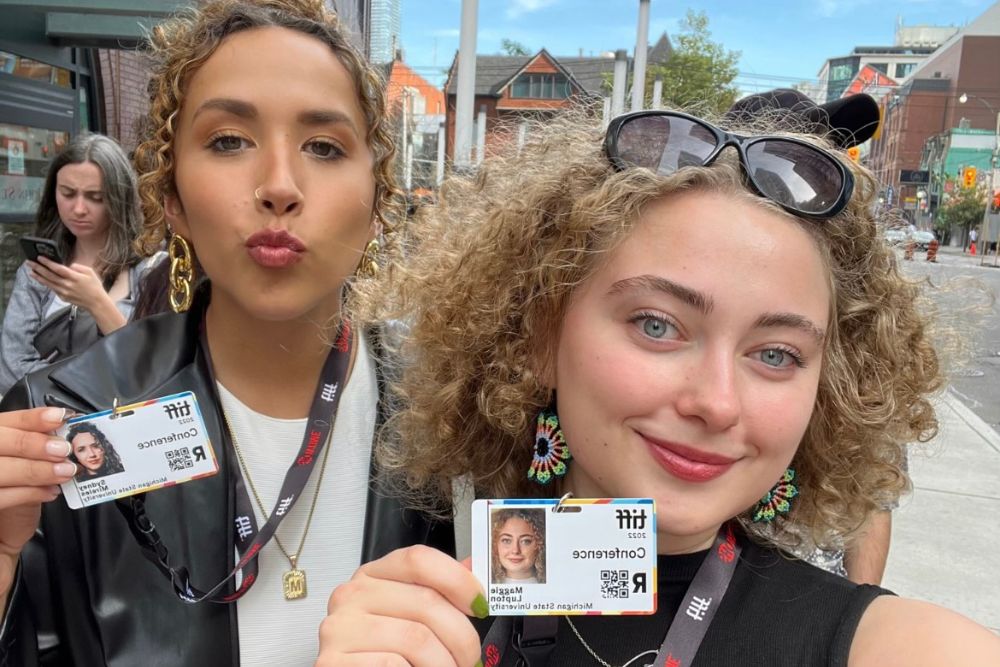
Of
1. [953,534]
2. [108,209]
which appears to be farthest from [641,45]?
[108,209]

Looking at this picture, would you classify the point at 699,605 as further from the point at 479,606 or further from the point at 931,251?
the point at 931,251

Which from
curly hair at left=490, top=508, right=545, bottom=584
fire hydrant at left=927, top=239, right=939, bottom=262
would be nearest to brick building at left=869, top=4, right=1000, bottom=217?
fire hydrant at left=927, top=239, right=939, bottom=262

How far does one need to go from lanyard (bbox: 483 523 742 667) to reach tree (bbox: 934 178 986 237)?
205 ft

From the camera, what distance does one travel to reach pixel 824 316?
1164 millimetres

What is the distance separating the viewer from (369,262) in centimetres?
162

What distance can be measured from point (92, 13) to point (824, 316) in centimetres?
552

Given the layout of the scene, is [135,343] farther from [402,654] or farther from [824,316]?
[824,316]

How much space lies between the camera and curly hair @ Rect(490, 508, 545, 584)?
3.25 feet

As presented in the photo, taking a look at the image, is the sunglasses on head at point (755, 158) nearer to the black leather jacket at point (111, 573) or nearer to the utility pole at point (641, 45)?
the black leather jacket at point (111, 573)

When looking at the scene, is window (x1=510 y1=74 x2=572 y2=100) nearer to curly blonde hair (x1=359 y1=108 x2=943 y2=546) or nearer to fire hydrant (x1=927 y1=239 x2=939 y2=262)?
fire hydrant (x1=927 y1=239 x2=939 y2=262)

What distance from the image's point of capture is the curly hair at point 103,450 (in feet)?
3.81

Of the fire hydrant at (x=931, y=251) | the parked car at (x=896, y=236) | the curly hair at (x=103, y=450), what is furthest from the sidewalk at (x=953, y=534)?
the curly hair at (x=103, y=450)

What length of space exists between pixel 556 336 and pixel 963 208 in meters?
64.6

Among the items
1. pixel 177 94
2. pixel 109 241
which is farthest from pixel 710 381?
pixel 109 241
